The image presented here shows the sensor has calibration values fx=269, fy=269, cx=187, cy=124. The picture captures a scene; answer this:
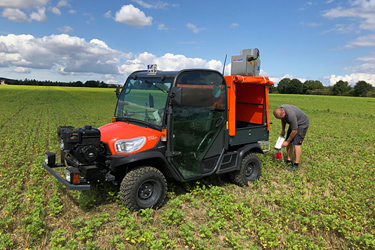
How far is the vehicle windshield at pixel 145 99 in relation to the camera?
4578 millimetres

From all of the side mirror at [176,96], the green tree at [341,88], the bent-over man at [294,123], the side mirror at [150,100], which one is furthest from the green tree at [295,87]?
the side mirror at [176,96]

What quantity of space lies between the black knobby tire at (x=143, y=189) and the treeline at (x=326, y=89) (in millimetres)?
80969

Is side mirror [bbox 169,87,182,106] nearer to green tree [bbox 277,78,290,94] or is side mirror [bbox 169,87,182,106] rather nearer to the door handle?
the door handle

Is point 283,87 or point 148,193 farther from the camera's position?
point 283,87

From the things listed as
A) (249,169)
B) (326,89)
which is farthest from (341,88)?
(249,169)

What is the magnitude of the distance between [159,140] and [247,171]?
255 centimetres

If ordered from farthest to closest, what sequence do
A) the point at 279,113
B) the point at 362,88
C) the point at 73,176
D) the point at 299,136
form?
the point at 362,88 → the point at 299,136 → the point at 279,113 → the point at 73,176

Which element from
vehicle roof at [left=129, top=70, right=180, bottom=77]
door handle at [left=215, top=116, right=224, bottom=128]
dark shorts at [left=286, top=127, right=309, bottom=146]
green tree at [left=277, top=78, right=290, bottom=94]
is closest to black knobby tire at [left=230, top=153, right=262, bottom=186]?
door handle at [left=215, top=116, right=224, bottom=128]

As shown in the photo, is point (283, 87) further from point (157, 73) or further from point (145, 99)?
point (145, 99)

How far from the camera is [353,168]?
705 cm

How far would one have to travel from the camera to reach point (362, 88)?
7812 cm

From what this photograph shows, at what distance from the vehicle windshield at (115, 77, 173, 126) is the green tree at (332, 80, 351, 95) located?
90.7 m

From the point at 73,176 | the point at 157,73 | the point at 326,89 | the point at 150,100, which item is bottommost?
the point at 73,176

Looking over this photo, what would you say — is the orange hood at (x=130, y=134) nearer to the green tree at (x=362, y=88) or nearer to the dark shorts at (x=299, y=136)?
the dark shorts at (x=299, y=136)
